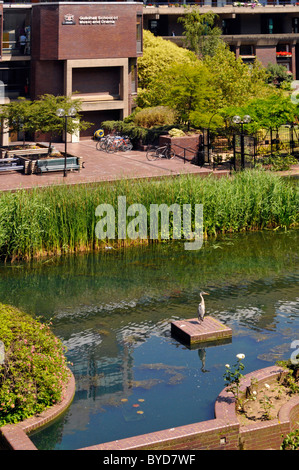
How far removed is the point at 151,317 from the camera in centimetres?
1866

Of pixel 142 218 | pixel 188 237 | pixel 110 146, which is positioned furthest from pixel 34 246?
pixel 110 146

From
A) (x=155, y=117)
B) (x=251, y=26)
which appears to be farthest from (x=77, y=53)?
(x=251, y=26)

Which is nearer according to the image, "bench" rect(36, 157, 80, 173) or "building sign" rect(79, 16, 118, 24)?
"bench" rect(36, 157, 80, 173)

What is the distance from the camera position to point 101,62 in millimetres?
47844

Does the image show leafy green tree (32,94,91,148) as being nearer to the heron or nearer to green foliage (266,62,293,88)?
the heron

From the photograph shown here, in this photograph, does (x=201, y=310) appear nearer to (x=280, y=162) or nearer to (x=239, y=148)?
(x=280, y=162)

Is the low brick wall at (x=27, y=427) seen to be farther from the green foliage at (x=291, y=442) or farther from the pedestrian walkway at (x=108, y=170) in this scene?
the pedestrian walkway at (x=108, y=170)

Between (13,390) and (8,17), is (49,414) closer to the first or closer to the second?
(13,390)

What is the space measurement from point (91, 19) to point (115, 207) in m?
25.3

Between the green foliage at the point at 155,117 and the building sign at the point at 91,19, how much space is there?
705cm

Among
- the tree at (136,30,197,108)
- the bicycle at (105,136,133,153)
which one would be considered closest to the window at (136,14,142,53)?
the tree at (136,30,197,108)

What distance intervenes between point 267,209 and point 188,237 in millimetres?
3309

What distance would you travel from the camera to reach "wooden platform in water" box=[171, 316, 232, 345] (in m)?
16.7

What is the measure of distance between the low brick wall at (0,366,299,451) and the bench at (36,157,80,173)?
2316cm
